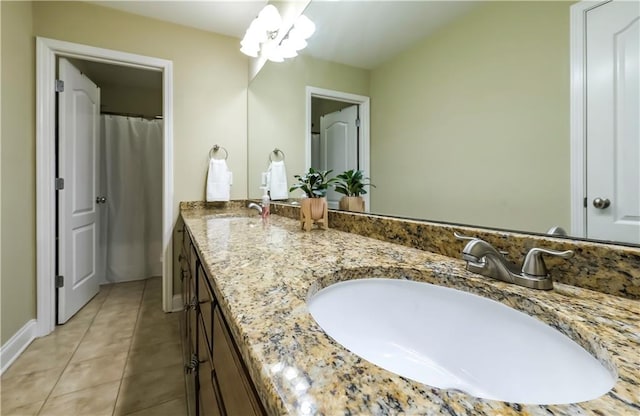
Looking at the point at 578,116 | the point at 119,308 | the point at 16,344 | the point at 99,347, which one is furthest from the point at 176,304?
the point at 578,116

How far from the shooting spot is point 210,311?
0.69 m

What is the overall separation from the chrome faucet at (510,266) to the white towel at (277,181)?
1.41 metres

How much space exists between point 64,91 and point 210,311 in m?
2.22

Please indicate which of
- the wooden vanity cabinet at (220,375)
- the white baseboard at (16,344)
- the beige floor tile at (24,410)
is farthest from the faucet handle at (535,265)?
the white baseboard at (16,344)

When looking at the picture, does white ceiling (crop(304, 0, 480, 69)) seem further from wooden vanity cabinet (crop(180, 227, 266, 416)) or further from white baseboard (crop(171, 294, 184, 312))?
white baseboard (crop(171, 294, 184, 312))

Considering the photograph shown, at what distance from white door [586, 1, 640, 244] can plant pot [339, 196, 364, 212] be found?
2.45 feet

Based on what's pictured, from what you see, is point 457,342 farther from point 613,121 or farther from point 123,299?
point 123,299

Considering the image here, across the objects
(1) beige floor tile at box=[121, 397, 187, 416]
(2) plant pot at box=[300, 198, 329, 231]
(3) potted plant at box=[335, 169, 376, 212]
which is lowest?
(1) beige floor tile at box=[121, 397, 187, 416]

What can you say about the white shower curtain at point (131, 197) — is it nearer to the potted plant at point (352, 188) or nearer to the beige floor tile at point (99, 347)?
the beige floor tile at point (99, 347)

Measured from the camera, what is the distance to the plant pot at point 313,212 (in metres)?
1.25

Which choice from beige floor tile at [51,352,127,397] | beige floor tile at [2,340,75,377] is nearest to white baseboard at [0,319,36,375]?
beige floor tile at [2,340,75,377]

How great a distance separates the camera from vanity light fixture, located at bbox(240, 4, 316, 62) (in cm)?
158

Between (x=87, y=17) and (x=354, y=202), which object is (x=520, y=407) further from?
(x=87, y=17)

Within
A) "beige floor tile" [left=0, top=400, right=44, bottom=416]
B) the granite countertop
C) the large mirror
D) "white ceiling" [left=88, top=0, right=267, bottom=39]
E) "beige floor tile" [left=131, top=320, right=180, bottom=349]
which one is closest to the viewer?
the granite countertop
